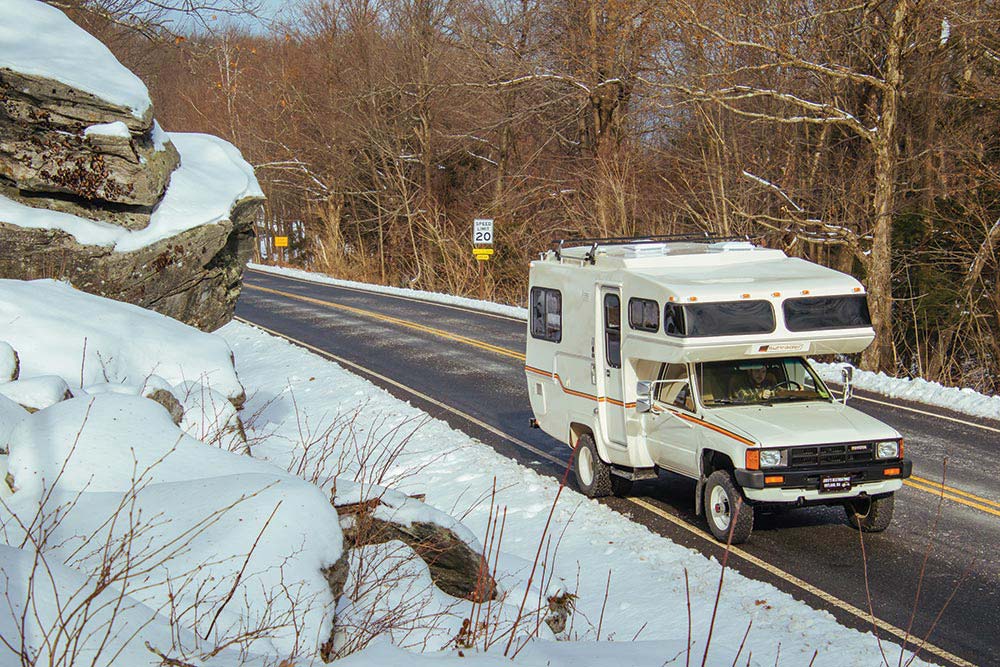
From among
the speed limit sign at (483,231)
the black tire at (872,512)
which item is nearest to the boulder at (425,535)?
the black tire at (872,512)

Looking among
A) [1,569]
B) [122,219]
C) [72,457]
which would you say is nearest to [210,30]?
[122,219]

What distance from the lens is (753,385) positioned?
1030 cm

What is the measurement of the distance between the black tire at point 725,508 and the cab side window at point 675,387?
82 cm

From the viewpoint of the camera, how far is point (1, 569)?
13.3 ft

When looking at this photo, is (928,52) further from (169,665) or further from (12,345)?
(169,665)

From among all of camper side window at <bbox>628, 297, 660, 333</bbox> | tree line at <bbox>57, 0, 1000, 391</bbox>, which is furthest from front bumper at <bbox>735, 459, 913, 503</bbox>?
tree line at <bbox>57, 0, 1000, 391</bbox>

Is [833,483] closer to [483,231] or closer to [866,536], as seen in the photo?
[866,536]

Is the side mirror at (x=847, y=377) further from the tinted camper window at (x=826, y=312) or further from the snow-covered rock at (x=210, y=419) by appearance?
the snow-covered rock at (x=210, y=419)

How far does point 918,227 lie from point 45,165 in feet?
68.9

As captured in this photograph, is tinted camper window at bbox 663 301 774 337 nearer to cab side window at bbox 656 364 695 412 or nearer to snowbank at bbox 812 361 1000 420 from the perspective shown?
cab side window at bbox 656 364 695 412

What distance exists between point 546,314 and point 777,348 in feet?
11.6

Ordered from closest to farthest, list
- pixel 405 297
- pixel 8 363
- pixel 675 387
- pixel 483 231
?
pixel 8 363
pixel 675 387
pixel 483 231
pixel 405 297

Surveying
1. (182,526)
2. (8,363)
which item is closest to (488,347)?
(8,363)

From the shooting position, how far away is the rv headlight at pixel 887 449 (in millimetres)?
9320
